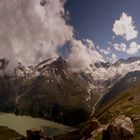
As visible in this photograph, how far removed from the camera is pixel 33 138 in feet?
242

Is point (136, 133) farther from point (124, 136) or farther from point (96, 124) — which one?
point (96, 124)

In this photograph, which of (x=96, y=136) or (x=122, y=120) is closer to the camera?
(x=122, y=120)

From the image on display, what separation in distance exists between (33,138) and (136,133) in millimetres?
40989

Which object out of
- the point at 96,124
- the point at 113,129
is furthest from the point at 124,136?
the point at 96,124

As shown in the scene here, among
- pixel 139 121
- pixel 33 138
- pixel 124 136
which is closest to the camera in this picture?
pixel 124 136

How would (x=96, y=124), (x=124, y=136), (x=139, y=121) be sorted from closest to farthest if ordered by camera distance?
(x=124, y=136), (x=139, y=121), (x=96, y=124)

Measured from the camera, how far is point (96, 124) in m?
84.1

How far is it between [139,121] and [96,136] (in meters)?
6.11

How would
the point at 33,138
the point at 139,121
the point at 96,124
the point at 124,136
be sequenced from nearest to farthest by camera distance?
the point at 124,136
the point at 139,121
the point at 33,138
the point at 96,124

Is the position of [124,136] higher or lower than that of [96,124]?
lower

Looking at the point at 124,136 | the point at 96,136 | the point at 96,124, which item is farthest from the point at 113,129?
the point at 96,124

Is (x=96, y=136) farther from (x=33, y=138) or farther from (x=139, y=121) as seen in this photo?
(x=33, y=138)

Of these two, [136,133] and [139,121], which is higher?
[139,121]

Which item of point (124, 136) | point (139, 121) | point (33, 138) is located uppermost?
point (33, 138)
